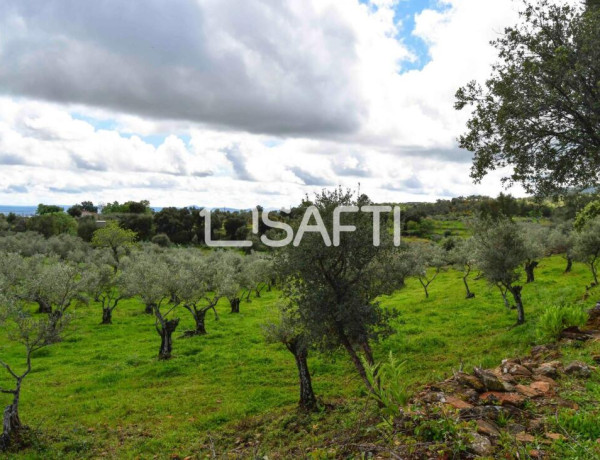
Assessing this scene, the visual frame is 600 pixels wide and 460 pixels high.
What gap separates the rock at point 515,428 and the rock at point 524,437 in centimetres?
13

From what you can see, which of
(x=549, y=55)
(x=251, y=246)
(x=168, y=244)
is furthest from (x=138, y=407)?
(x=168, y=244)

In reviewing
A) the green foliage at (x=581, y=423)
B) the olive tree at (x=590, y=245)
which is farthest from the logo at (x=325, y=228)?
the olive tree at (x=590, y=245)

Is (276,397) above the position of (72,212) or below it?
below

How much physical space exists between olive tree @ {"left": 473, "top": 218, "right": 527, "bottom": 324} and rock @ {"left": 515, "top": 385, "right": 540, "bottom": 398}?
18.3 m

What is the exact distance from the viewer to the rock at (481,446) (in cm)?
661

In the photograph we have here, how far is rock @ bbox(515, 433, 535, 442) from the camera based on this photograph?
712 centimetres

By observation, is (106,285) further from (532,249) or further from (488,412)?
(488,412)

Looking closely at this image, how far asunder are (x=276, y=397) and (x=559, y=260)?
64834 millimetres

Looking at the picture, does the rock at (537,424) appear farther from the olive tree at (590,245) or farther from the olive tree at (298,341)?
the olive tree at (590,245)

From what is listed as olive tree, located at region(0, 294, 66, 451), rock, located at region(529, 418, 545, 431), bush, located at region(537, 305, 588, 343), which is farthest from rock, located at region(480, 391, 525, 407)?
olive tree, located at region(0, 294, 66, 451)

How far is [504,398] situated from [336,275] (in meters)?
8.52

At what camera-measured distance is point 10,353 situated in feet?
103

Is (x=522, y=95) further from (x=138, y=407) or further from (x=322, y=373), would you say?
(x=138, y=407)

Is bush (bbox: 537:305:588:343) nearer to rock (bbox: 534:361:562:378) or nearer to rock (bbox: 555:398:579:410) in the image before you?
rock (bbox: 534:361:562:378)
